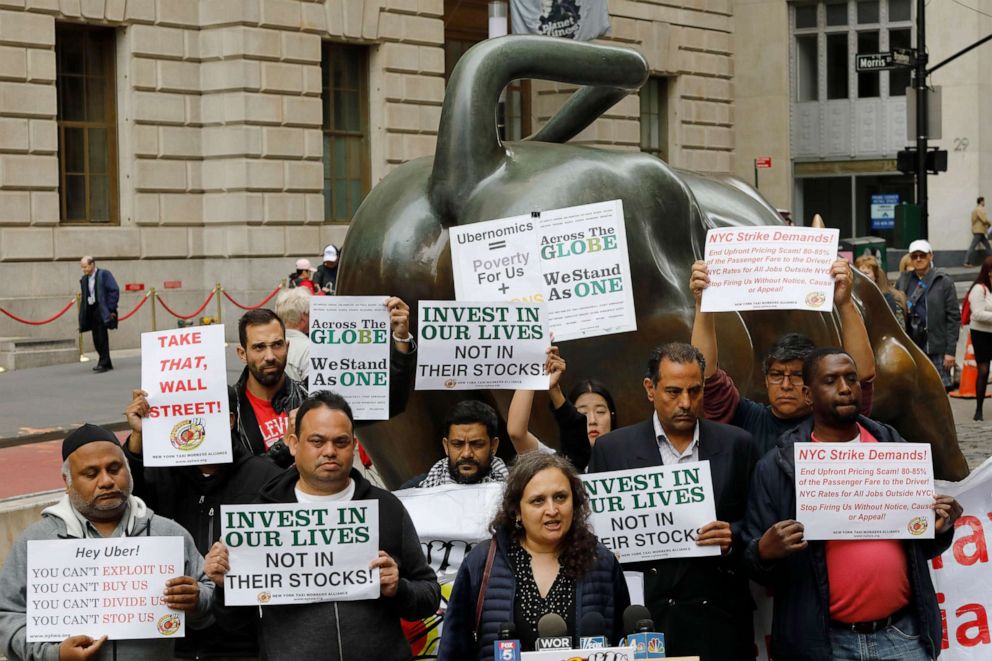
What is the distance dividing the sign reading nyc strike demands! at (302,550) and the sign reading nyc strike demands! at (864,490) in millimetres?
1442

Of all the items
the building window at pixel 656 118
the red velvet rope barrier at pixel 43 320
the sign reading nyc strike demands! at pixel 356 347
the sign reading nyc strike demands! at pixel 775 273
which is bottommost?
the sign reading nyc strike demands! at pixel 356 347

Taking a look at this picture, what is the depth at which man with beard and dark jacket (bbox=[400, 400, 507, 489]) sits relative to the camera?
6.07m

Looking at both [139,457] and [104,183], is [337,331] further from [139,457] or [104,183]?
[104,183]

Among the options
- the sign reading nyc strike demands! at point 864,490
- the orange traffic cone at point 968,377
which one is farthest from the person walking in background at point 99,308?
the sign reading nyc strike demands! at point 864,490

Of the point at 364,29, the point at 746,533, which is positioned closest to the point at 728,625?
the point at 746,533

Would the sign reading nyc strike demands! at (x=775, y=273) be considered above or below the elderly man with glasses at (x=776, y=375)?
above

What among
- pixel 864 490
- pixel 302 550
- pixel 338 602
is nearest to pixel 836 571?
pixel 864 490

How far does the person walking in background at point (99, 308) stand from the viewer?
21.5 metres

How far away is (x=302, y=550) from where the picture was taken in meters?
5.09

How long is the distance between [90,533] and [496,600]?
1332 millimetres

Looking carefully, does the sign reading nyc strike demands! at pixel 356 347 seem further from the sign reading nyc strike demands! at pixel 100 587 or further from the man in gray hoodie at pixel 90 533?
the sign reading nyc strike demands! at pixel 100 587

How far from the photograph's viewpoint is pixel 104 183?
25.9 meters

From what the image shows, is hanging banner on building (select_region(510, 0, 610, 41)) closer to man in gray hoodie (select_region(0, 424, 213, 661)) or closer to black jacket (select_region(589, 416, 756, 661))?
black jacket (select_region(589, 416, 756, 661))

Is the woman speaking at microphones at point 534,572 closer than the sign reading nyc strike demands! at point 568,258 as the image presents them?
Yes
